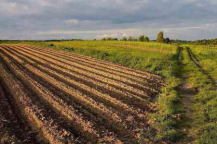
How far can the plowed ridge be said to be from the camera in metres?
8.55

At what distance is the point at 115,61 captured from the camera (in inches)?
1072

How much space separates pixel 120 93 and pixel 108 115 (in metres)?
3.40

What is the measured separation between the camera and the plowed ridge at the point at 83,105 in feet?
28.1

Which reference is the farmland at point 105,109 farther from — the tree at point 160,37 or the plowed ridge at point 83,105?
the tree at point 160,37

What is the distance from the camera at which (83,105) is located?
37.8 ft

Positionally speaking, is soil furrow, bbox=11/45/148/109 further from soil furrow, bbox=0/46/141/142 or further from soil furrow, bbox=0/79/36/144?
soil furrow, bbox=0/79/36/144

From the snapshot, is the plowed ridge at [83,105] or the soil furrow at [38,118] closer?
the soil furrow at [38,118]

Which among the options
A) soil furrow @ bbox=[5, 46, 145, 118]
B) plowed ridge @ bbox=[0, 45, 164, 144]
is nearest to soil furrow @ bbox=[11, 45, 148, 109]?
plowed ridge @ bbox=[0, 45, 164, 144]

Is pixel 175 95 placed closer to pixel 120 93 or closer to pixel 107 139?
pixel 120 93

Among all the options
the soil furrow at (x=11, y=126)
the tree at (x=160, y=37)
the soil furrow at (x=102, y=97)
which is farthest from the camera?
the tree at (x=160, y=37)

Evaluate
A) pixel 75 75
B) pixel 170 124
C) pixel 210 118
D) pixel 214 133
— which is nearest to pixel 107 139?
pixel 170 124

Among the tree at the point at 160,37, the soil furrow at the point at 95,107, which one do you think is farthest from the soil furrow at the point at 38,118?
the tree at the point at 160,37

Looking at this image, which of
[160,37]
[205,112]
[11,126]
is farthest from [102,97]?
[160,37]

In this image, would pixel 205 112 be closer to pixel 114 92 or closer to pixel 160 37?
pixel 114 92
